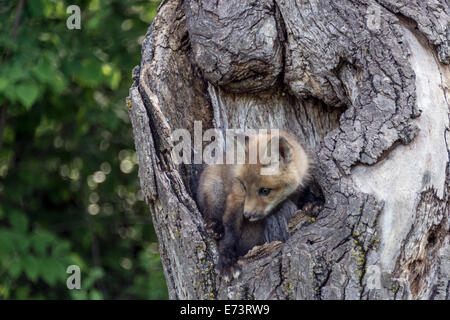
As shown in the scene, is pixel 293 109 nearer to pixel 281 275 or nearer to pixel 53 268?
pixel 281 275

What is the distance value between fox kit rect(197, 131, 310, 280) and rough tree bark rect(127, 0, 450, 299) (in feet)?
0.58

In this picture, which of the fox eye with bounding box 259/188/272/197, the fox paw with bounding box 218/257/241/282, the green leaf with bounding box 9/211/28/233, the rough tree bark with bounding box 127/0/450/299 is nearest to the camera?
the rough tree bark with bounding box 127/0/450/299

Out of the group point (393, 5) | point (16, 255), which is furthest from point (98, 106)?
point (393, 5)

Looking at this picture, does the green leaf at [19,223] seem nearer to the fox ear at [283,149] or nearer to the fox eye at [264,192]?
the fox eye at [264,192]

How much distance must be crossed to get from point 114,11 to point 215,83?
Answer: 298cm

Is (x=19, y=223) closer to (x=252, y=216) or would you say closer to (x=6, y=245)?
(x=6, y=245)

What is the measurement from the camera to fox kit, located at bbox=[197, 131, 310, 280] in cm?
388

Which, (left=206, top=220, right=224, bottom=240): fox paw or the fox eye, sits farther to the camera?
the fox eye

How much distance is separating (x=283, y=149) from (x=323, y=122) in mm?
552

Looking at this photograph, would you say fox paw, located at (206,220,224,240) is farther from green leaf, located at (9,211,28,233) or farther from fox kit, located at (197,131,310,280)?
green leaf, located at (9,211,28,233)

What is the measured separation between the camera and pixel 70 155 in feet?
24.2

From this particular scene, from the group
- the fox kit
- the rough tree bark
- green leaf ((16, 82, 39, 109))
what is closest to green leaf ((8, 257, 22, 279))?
green leaf ((16, 82, 39, 109))

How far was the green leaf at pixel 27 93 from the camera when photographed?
4742 millimetres

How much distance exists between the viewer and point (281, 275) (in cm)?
318
